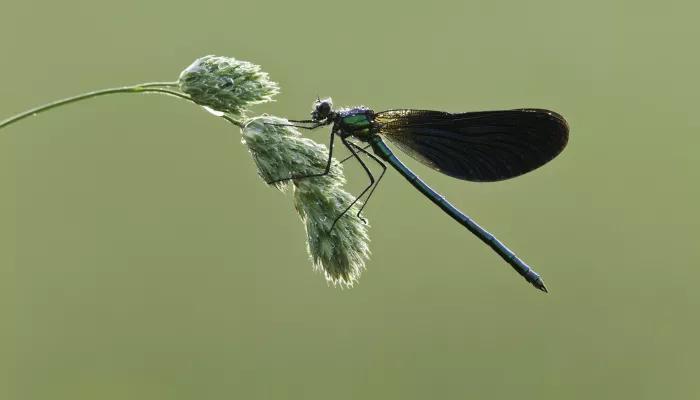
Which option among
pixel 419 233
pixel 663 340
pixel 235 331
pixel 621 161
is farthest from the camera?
pixel 621 161

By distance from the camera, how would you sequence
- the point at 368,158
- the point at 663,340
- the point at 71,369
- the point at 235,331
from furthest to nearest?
the point at 663,340 → the point at 235,331 → the point at 71,369 → the point at 368,158

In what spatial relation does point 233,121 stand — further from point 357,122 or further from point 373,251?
point 373,251

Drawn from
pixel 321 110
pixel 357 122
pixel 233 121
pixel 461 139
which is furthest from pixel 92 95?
pixel 461 139

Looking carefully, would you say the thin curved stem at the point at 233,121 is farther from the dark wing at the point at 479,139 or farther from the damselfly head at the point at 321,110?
the dark wing at the point at 479,139

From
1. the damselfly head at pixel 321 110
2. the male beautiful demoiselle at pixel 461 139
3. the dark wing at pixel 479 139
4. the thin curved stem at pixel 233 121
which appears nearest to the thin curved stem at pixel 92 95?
the thin curved stem at pixel 233 121

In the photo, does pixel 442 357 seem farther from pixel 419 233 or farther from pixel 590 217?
pixel 590 217

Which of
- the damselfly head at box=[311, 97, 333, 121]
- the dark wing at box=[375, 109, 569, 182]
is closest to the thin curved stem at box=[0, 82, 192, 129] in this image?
the damselfly head at box=[311, 97, 333, 121]

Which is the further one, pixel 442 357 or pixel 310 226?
pixel 442 357

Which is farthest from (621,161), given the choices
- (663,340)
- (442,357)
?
(442,357)
